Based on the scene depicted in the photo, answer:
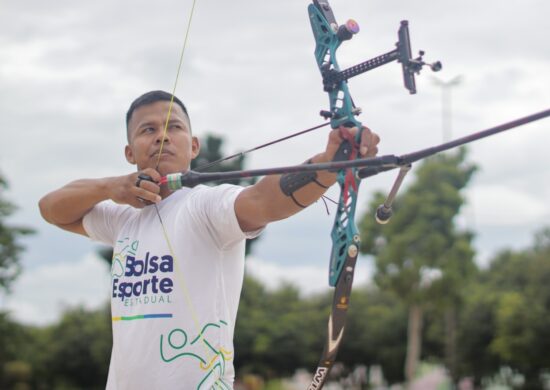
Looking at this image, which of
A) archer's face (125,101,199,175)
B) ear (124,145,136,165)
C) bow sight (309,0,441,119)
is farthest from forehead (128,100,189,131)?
bow sight (309,0,441,119)

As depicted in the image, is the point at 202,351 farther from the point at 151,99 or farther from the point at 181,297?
the point at 151,99

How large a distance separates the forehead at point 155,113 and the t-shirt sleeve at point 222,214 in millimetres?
442

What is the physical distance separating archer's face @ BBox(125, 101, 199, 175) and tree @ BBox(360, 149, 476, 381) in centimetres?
2649

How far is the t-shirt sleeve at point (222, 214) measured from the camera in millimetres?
3086

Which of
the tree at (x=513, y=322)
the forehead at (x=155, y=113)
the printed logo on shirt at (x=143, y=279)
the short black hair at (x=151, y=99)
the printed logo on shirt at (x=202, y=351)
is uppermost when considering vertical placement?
the tree at (x=513, y=322)

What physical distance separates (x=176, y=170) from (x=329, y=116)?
0.76m

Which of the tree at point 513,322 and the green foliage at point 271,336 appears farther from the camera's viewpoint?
the green foliage at point 271,336

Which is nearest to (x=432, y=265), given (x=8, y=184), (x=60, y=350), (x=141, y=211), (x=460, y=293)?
(x=460, y=293)

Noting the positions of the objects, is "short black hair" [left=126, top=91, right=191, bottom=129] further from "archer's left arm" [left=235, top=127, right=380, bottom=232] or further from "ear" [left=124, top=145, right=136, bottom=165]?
"archer's left arm" [left=235, top=127, right=380, bottom=232]

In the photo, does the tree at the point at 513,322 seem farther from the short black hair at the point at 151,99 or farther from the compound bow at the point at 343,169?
the compound bow at the point at 343,169

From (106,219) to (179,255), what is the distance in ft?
2.26

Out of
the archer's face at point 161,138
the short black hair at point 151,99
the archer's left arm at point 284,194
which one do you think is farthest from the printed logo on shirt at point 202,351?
the short black hair at point 151,99

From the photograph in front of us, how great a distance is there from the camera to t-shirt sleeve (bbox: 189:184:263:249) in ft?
10.1

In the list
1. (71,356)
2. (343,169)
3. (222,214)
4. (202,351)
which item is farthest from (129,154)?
(71,356)
